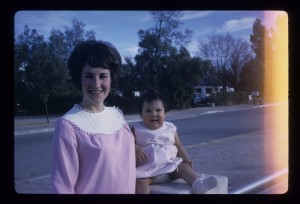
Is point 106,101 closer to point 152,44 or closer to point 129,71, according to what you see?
point 129,71

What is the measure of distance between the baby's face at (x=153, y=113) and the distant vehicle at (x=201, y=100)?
0.95ft

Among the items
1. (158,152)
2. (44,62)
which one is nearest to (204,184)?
(158,152)

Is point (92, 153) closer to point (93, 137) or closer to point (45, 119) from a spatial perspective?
point (93, 137)

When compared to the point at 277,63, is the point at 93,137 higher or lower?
lower

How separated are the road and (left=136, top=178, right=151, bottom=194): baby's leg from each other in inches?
12.3

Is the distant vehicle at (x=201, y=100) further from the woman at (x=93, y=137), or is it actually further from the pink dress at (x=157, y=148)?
the woman at (x=93, y=137)

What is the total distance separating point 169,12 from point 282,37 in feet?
1.99

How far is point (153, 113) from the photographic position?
75.5 inches

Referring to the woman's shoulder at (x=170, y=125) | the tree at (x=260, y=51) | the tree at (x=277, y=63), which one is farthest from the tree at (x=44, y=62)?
the tree at (x=277, y=63)

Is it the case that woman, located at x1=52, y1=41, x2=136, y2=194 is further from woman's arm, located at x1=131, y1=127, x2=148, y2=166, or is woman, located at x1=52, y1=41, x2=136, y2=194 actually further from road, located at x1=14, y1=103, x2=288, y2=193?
road, located at x1=14, y1=103, x2=288, y2=193

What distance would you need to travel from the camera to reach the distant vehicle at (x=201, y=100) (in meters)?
2.17

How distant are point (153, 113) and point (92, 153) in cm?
37

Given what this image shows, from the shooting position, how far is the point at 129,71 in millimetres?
1964

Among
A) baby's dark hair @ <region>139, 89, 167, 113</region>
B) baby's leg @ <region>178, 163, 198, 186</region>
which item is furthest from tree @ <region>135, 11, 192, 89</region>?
baby's leg @ <region>178, 163, 198, 186</region>
